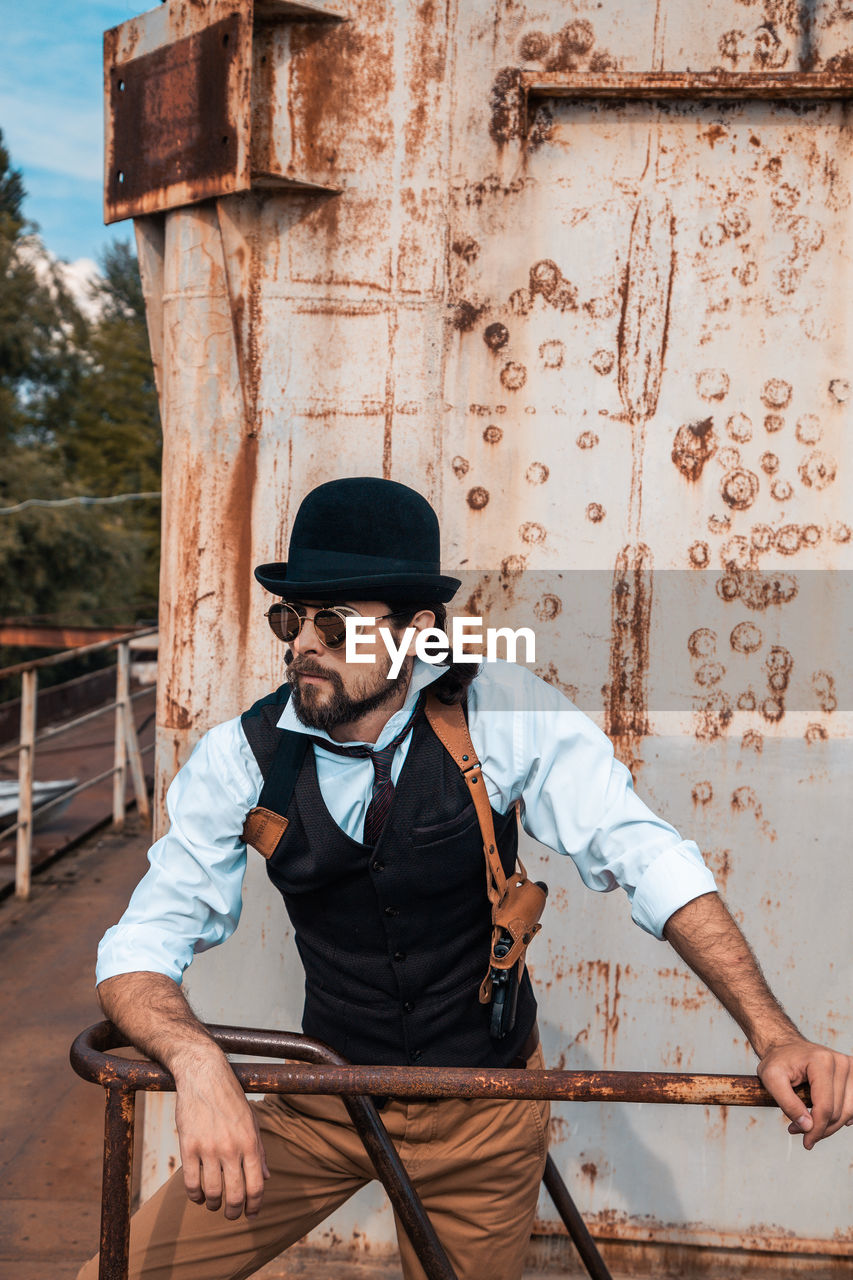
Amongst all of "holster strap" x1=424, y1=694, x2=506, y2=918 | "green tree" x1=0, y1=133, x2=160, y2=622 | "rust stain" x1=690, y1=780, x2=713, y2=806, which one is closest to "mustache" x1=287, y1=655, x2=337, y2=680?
"holster strap" x1=424, y1=694, x2=506, y2=918

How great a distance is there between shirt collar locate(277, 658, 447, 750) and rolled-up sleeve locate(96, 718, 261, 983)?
3.7 inches

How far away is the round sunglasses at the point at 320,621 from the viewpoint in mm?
2004

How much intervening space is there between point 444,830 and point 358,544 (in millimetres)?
548

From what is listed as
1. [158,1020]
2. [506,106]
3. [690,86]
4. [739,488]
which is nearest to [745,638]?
[739,488]

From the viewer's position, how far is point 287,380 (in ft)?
9.48

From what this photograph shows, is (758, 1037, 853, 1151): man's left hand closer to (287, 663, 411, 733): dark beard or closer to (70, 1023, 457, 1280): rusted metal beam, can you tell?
(70, 1023, 457, 1280): rusted metal beam

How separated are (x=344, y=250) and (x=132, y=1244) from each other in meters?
2.31

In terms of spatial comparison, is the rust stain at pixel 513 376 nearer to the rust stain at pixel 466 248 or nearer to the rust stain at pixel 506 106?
the rust stain at pixel 466 248

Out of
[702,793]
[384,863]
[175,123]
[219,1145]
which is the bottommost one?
[219,1145]

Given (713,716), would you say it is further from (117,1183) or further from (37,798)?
(37,798)

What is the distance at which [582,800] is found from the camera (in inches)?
77.6

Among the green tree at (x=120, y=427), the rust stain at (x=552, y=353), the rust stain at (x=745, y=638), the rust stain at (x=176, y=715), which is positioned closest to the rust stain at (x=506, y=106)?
the rust stain at (x=552, y=353)

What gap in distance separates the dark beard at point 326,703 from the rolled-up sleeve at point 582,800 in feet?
0.73

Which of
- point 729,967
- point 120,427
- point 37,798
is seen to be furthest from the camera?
point 120,427
